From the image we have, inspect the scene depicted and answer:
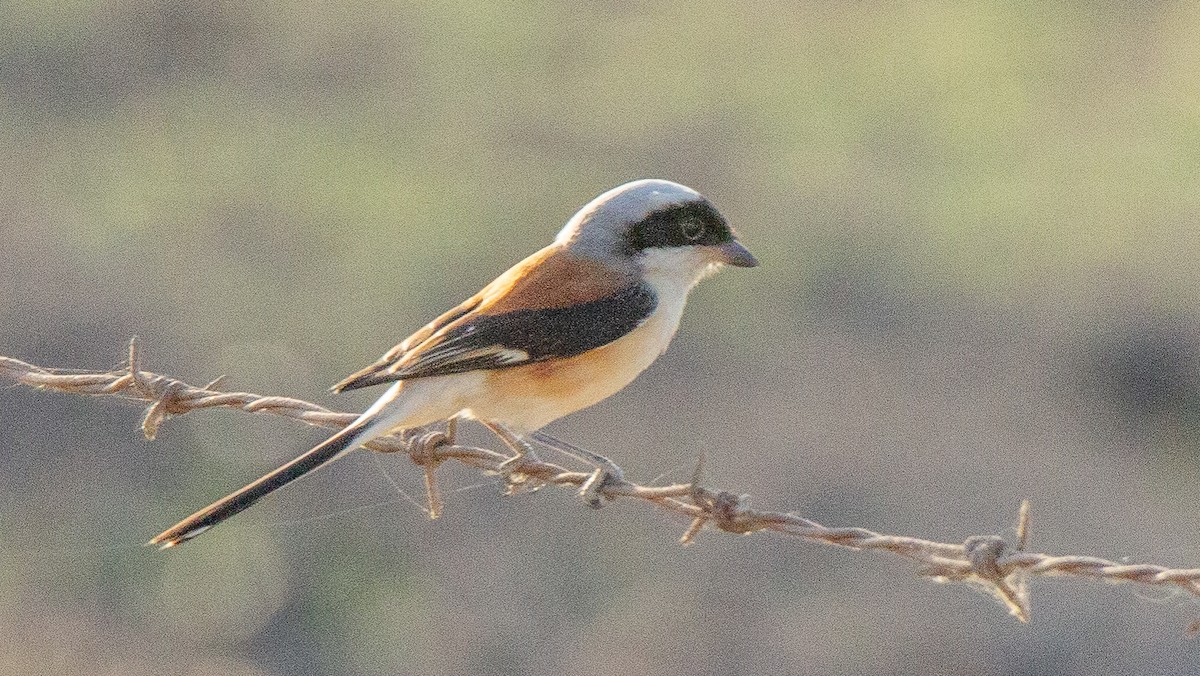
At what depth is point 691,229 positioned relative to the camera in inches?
175

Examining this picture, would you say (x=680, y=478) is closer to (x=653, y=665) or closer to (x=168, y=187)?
(x=653, y=665)

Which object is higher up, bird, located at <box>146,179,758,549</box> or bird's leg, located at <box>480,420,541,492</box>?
bird, located at <box>146,179,758,549</box>

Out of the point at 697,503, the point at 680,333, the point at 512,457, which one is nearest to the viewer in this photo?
the point at 697,503

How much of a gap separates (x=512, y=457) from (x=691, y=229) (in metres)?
0.96

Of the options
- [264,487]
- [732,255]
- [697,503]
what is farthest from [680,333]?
[697,503]

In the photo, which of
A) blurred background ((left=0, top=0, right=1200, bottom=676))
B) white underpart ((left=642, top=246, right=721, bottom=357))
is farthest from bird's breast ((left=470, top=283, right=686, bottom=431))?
blurred background ((left=0, top=0, right=1200, bottom=676))

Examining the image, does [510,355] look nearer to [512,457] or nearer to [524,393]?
[524,393]

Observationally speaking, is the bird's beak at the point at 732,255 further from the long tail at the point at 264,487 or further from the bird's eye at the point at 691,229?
the long tail at the point at 264,487

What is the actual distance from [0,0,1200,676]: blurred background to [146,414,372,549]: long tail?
6.62 feet

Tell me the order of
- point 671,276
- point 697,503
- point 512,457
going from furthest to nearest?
point 671,276
point 512,457
point 697,503

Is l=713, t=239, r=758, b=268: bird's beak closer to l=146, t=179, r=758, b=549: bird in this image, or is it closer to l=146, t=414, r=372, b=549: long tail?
l=146, t=179, r=758, b=549: bird

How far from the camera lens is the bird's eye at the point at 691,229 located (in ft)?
14.6

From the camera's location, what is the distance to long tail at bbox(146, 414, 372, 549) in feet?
11.6

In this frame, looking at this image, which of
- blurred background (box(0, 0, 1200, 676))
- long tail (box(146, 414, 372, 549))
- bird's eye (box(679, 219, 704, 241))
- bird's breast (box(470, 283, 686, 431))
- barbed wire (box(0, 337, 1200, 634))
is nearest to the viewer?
barbed wire (box(0, 337, 1200, 634))
